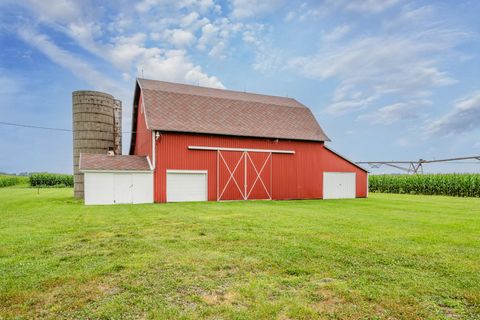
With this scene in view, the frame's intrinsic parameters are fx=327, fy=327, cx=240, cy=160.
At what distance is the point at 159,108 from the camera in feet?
61.2

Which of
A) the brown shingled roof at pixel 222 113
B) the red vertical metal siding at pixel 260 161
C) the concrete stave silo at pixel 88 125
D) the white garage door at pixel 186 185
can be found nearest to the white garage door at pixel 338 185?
the red vertical metal siding at pixel 260 161

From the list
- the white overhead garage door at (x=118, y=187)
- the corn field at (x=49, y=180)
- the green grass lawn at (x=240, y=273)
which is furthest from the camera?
the corn field at (x=49, y=180)

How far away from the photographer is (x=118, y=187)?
16547 mm

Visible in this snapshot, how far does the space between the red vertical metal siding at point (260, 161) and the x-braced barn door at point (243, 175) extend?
6 centimetres

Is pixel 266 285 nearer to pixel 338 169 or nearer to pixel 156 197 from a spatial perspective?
pixel 156 197

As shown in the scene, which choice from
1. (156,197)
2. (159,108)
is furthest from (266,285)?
(159,108)

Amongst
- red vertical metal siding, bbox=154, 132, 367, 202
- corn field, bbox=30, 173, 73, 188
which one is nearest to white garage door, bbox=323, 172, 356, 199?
red vertical metal siding, bbox=154, 132, 367, 202

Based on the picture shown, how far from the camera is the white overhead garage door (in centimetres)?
1605

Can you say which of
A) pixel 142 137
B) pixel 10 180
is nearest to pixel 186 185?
pixel 142 137

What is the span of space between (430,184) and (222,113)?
2063cm

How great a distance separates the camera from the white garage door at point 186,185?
17547mm

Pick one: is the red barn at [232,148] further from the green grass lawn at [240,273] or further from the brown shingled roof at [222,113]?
the green grass lawn at [240,273]

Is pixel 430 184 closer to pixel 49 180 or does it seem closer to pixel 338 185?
pixel 338 185

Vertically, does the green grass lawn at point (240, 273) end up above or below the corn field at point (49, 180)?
below
